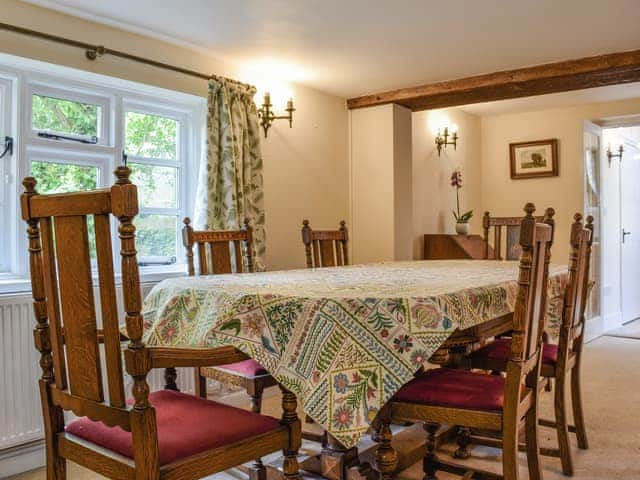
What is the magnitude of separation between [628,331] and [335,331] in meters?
5.26

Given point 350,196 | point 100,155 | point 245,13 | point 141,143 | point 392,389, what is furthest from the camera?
point 350,196

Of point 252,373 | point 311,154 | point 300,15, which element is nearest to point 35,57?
point 300,15

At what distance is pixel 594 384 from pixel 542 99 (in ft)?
8.34

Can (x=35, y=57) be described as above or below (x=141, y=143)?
above

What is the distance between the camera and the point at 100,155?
3.00m

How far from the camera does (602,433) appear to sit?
2781 millimetres

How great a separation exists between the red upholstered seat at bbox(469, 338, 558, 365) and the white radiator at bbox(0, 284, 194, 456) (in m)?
1.92

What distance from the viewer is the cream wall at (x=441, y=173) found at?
4945 millimetres

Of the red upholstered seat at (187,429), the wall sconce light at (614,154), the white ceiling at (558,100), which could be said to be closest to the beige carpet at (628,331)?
the wall sconce light at (614,154)

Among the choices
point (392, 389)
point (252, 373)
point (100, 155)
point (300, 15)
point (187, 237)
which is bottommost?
point (252, 373)

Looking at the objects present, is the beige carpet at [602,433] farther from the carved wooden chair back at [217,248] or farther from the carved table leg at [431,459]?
the carved wooden chair back at [217,248]

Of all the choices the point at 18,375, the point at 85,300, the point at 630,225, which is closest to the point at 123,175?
the point at 85,300

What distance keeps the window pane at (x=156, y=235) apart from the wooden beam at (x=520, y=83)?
6.21 feet

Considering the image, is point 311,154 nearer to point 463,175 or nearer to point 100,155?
point 100,155
